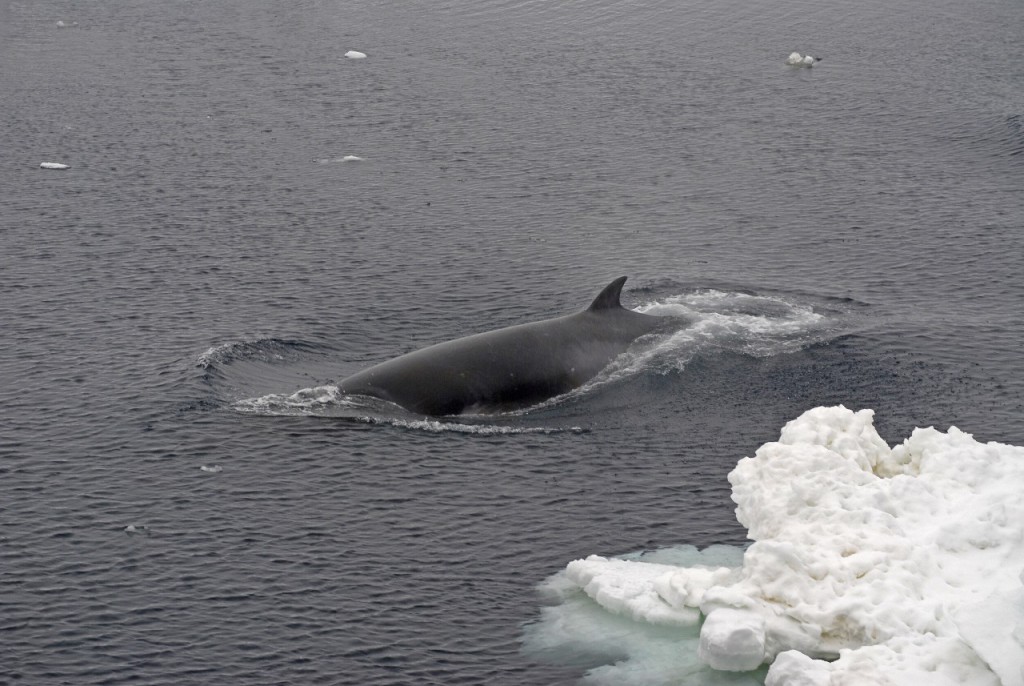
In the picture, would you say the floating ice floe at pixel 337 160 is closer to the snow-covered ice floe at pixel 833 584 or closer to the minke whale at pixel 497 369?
the minke whale at pixel 497 369

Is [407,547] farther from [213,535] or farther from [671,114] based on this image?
[671,114]

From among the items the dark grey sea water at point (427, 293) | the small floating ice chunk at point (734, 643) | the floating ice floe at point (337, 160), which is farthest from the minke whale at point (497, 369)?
the floating ice floe at point (337, 160)

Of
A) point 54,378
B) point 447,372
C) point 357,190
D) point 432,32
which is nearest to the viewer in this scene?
point 447,372

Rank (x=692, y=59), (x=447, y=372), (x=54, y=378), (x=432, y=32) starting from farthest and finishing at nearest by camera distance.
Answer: (x=432, y=32) < (x=692, y=59) < (x=54, y=378) < (x=447, y=372)

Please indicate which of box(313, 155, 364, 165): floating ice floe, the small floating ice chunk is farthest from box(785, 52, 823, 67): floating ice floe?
the small floating ice chunk

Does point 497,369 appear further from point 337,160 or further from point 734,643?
point 337,160

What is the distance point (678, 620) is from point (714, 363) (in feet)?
47.3

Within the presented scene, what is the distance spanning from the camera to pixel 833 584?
2611cm

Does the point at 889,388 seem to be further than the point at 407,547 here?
Yes

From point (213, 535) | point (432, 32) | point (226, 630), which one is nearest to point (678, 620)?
point (226, 630)

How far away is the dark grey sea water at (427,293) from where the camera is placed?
29.8 metres

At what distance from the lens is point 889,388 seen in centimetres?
3894

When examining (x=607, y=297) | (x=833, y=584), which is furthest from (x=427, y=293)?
(x=833, y=584)

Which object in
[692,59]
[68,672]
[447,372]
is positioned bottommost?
[68,672]
